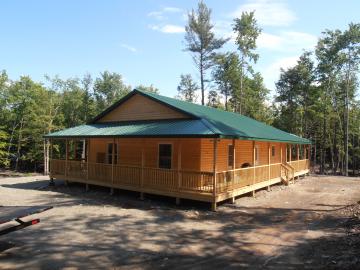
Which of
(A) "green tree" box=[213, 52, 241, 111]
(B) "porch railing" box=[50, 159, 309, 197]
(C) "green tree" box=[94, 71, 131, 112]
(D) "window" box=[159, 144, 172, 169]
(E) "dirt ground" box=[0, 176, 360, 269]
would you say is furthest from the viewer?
(C) "green tree" box=[94, 71, 131, 112]

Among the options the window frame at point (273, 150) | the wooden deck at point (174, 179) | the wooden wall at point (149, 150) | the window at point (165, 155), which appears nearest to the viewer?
the wooden deck at point (174, 179)

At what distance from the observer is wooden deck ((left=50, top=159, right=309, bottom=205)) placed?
44.5 feet

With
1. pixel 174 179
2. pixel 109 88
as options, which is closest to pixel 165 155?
pixel 174 179

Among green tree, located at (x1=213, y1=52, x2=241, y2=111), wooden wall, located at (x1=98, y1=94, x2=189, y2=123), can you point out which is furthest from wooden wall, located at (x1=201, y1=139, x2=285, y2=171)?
green tree, located at (x1=213, y1=52, x2=241, y2=111)

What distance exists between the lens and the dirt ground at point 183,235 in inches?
282

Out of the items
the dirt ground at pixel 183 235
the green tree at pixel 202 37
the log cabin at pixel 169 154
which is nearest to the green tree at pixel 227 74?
the green tree at pixel 202 37

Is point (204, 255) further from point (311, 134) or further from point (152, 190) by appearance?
point (311, 134)

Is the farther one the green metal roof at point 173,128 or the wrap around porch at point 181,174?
the green metal roof at point 173,128

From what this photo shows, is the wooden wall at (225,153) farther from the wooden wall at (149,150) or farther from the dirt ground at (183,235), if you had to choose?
the dirt ground at (183,235)

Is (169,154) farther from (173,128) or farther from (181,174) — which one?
(181,174)

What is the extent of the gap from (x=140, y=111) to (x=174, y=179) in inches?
236

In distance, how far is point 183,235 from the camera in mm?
9547

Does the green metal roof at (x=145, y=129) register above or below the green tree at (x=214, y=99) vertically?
below

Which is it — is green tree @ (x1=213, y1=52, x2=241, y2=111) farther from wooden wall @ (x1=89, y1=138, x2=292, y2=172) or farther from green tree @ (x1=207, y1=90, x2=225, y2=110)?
wooden wall @ (x1=89, y1=138, x2=292, y2=172)
